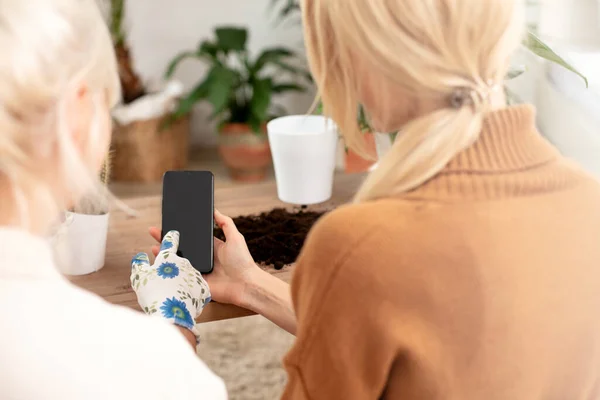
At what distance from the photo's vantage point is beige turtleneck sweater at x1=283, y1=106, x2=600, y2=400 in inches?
23.0

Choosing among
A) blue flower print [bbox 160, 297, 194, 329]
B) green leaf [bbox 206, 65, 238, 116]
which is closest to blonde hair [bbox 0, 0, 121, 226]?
blue flower print [bbox 160, 297, 194, 329]

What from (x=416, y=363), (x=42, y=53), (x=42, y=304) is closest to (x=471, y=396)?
(x=416, y=363)

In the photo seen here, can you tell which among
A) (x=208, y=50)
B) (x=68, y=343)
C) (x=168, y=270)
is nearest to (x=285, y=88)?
(x=208, y=50)

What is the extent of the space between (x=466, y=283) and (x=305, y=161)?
607 mm

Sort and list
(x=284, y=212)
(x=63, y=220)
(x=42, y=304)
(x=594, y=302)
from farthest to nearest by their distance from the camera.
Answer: (x=284, y=212) < (x=63, y=220) < (x=594, y=302) < (x=42, y=304)

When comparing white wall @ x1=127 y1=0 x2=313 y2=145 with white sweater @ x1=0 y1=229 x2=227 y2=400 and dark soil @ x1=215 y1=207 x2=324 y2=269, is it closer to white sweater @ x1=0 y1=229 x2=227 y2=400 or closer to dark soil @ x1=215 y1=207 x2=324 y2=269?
dark soil @ x1=215 y1=207 x2=324 y2=269

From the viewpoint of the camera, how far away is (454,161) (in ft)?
2.03

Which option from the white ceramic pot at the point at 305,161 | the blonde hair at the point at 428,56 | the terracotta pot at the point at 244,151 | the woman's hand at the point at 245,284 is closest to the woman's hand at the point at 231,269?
the woman's hand at the point at 245,284

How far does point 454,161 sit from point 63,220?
1.86ft

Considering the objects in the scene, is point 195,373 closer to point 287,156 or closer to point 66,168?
point 66,168

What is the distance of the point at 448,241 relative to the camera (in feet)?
1.90

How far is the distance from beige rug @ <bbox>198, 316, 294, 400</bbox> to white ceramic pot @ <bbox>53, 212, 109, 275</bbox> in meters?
0.65

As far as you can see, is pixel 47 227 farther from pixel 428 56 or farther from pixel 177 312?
pixel 428 56

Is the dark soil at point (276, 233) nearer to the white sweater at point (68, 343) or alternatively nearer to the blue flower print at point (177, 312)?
the blue flower print at point (177, 312)
